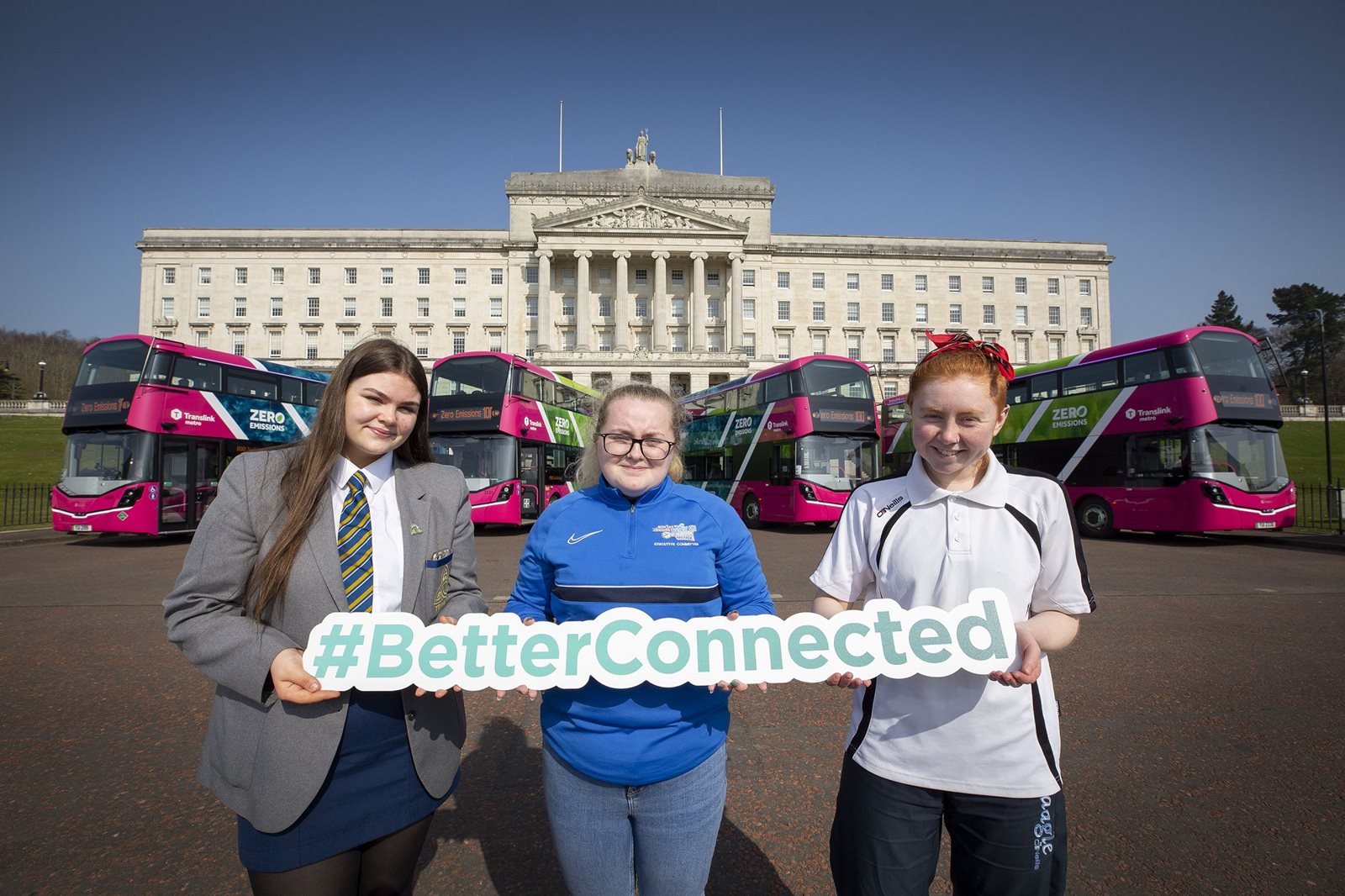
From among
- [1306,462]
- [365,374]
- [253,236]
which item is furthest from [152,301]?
[1306,462]

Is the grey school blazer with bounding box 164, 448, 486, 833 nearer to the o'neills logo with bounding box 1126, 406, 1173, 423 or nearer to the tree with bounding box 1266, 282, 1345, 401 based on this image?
the o'neills logo with bounding box 1126, 406, 1173, 423

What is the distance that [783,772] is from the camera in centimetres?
339

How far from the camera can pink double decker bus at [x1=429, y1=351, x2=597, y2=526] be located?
15.1 meters

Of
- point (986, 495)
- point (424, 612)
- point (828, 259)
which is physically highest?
point (828, 259)

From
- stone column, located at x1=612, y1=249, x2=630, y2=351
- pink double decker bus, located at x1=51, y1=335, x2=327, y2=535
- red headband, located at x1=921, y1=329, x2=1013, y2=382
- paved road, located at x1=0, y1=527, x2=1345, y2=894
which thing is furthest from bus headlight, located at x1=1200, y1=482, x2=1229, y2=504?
stone column, located at x1=612, y1=249, x2=630, y2=351

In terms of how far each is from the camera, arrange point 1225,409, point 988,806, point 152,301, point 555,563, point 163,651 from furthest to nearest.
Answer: point 152,301 < point 1225,409 < point 163,651 < point 555,563 < point 988,806

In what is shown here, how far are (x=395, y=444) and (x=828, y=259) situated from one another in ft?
213

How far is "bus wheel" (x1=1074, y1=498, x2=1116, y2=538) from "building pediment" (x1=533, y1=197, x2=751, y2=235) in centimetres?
4757

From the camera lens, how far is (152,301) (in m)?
58.2

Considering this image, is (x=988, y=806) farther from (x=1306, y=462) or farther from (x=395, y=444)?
(x=1306, y=462)

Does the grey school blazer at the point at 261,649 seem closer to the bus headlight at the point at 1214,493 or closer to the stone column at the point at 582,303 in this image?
the bus headlight at the point at 1214,493

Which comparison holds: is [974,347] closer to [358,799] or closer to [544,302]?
[358,799]

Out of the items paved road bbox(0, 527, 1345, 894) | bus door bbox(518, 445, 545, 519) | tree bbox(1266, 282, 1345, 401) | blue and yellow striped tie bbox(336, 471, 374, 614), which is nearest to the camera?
blue and yellow striped tie bbox(336, 471, 374, 614)

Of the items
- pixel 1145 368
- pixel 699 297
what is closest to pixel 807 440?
pixel 1145 368
